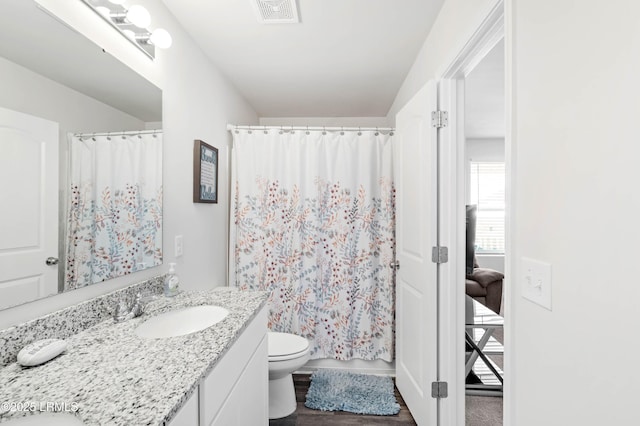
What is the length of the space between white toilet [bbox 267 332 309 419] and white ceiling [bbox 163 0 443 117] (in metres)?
2.00

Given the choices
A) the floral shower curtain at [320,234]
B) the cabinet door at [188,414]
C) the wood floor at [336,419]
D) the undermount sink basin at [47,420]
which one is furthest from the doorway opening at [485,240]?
the undermount sink basin at [47,420]

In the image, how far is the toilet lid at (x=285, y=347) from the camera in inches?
74.2

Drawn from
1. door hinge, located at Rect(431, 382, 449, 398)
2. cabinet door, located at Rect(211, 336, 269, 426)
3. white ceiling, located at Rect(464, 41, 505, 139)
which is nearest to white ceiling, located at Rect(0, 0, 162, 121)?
cabinet door, located at Rect(211, 336, 269, 426)

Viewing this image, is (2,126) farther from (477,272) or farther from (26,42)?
(477,272)

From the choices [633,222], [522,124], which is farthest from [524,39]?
[633,222]

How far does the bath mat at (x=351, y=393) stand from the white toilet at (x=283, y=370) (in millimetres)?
194

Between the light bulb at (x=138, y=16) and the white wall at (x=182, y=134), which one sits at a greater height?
the light bulb at (x=138, y=16)

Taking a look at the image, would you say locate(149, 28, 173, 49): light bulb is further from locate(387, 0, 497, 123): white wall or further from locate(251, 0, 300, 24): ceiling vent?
locate(387, 0, 497, 123): white wall

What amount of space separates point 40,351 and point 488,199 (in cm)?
547

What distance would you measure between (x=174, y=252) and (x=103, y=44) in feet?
3.45

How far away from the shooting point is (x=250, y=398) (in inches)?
51.5

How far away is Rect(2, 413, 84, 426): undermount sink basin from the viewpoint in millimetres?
629

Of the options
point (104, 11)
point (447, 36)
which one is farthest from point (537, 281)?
point (104, 11)

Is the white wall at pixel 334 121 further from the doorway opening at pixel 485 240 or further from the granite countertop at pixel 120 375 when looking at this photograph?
the granite countertop at pixel 120 375
